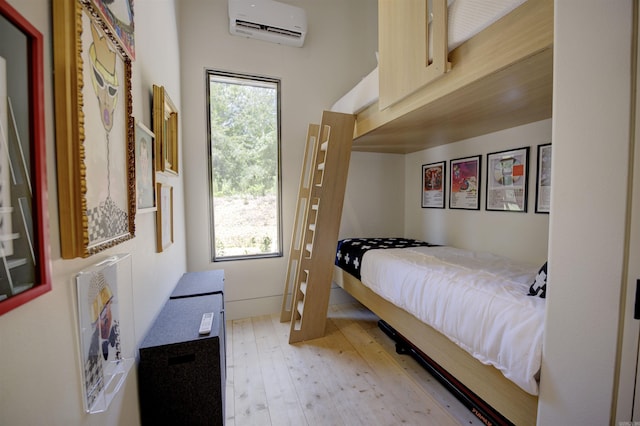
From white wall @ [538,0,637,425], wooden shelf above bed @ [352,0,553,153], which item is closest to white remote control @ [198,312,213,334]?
white wall @ [538,0,637,425]

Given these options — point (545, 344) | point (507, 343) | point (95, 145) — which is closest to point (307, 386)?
point (507, 343)

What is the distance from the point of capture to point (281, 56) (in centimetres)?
288

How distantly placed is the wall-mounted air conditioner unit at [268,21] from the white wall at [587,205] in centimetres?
250

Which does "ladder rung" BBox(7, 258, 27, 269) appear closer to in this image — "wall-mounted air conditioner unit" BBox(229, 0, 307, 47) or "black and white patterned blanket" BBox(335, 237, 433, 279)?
"black and white patterned blanket" BBox(335, 237, 433, 279)

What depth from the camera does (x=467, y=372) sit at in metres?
1.37

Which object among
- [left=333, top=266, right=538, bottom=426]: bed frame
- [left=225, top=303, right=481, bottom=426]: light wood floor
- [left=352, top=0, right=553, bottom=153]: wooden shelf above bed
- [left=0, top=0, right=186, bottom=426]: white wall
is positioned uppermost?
[left=352, top=0, right=553, bottom=153]: wooden shelf above bed

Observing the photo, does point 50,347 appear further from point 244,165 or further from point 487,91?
point 244,165

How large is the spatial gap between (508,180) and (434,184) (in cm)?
86

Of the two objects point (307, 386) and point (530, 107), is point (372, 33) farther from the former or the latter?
point (307, 386)

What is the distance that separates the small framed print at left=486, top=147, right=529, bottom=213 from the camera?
2104 millimetres

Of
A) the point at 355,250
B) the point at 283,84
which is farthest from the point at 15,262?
the point at 283,84

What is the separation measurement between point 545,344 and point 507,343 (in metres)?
0.19

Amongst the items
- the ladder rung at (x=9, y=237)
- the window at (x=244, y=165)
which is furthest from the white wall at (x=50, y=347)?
the window at (x=244, y=165)

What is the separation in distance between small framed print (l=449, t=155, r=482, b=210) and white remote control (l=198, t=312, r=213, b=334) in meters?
2.43
